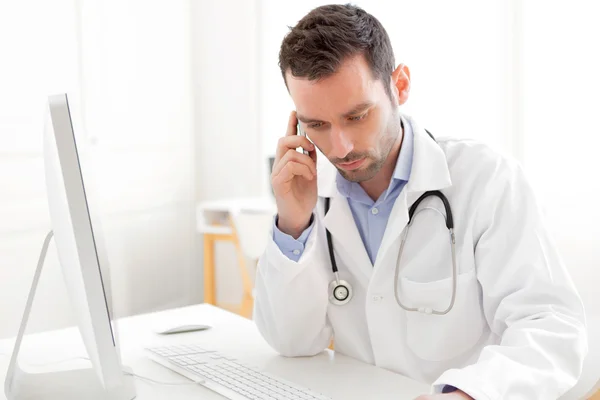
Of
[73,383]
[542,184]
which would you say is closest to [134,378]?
[73,383]

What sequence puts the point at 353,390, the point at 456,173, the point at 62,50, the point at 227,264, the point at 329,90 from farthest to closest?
1. the point at 227,264
2. the point at 62,50
3. the point at 456,173
4. the point at 329,90
5. the point at 353,390

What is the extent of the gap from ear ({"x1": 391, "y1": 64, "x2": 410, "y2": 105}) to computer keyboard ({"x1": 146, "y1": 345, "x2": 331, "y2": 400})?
64 cm

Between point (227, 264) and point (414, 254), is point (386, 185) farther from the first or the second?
point (227, 264)

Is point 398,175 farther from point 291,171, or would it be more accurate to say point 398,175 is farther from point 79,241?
point 79,241

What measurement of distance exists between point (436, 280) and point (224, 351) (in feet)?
1.51

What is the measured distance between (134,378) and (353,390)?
0.41m

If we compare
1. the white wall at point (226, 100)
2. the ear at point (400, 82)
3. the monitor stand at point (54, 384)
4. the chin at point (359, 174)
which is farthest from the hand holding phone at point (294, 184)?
the white wall at point (226, 100)

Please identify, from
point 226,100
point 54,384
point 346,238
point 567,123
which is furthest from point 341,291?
point 226,100

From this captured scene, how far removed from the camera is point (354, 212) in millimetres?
1502

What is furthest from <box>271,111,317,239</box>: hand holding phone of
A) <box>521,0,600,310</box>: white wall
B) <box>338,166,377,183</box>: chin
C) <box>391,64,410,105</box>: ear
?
<box>521,0,600,310</box>: white wall

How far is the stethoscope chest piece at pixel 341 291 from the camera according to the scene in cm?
143

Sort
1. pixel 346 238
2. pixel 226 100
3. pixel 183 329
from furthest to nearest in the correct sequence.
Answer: pixel 226 100, pixel 183 329, pixel 346 238

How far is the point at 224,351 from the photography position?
4.65ft

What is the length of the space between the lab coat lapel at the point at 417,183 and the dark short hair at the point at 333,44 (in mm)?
154
